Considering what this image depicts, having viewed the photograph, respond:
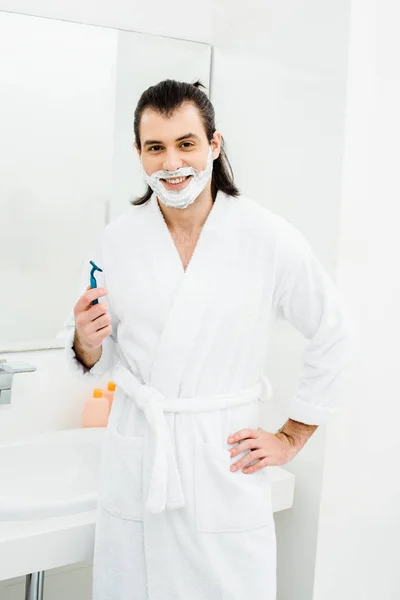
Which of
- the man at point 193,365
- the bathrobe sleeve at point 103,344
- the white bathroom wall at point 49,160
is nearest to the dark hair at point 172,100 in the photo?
the man at point 193,365

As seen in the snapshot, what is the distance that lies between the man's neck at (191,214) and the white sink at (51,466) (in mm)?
666

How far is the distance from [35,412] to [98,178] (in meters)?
0.66

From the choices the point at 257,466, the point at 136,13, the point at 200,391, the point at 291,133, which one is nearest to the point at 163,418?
the point at 200,391

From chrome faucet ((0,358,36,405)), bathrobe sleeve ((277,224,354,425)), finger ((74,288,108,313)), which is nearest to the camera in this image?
finger ((74,288,108,313))

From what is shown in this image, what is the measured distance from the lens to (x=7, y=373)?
5.26ft

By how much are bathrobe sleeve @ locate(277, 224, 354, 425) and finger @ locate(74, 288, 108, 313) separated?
351mm

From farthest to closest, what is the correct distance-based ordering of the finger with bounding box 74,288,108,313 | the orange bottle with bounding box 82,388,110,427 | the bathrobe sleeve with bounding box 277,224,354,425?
the orange bottle with bounding box 82,388,110,427 < the bathrobe sleeve with bounding box 277,224,354,425 < the finger with bounding box 74,288,108,313

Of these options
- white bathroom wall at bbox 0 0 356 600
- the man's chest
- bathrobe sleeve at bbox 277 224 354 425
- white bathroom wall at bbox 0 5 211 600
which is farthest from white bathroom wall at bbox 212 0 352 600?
the man's chest

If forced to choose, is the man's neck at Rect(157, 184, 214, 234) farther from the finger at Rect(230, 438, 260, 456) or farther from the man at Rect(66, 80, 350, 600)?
the finger at Rect(230, 438, 260, 456)

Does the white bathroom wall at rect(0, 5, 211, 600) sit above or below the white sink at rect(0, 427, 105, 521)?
above

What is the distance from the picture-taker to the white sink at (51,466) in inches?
61.3

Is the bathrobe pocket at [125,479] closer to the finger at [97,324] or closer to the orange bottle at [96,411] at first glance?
the finger at [97,324]

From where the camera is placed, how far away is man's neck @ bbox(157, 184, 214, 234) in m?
1.28

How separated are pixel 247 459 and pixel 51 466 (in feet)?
2.09
